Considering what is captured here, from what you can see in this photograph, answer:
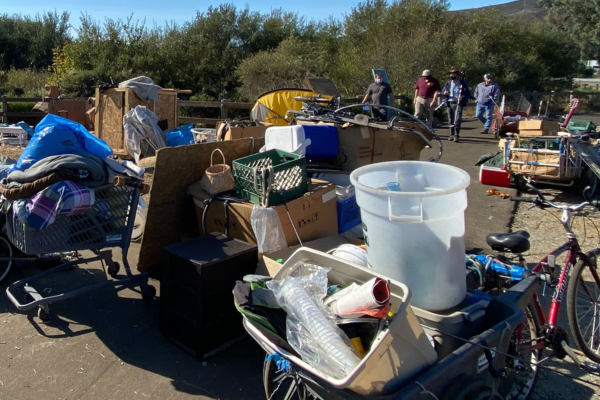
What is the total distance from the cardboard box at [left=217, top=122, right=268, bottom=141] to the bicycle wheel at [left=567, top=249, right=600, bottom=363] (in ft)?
13.7

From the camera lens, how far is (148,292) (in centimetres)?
398

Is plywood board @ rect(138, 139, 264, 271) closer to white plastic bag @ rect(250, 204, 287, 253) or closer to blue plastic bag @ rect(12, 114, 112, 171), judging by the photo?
blue plastic bag @ rect(12, 114, 112, 171)

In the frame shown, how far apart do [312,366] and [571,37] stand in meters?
35.5

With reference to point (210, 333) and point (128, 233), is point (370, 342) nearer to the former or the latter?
point (210, 333)

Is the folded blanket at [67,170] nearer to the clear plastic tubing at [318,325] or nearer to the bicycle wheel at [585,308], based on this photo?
the clear plastic tubing at [318,325]

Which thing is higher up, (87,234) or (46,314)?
(87,234)

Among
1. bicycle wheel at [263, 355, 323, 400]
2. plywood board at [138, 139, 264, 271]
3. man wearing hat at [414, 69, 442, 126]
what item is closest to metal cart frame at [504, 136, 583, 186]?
plywood board at [138, 139, 264, 271]

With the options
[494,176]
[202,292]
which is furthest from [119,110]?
[494,176]

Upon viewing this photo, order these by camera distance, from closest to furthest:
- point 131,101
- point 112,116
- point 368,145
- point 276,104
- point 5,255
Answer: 1. point 5,255
2. point 368,145
3. point 131,101
4. point 112,116
5. point 276,104

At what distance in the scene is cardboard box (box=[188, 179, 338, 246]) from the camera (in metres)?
3.98

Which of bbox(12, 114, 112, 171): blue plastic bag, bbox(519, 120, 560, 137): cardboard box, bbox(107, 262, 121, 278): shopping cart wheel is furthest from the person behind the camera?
bbox(519, 120, 560, 137): cardboard box

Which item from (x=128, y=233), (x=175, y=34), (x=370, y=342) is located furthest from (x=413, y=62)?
(x=370, y=342)

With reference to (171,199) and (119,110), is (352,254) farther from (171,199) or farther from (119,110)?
(119,110)

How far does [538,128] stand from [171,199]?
588cm
